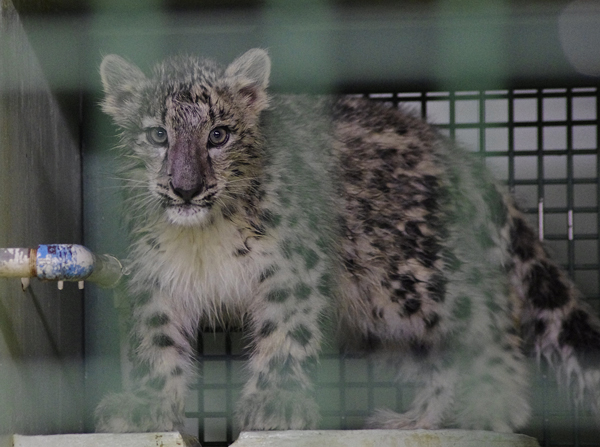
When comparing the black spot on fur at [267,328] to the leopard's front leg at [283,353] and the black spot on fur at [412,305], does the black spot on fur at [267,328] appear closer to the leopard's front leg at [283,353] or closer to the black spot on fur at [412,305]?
the leopard's front leg at [283,353]

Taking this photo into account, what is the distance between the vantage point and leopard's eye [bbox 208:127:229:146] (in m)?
1.86

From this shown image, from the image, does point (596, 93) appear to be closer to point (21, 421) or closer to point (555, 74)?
point (555, 74)

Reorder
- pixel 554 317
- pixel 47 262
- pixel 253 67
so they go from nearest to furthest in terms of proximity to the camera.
→ pixel 47 262 → pixel 253 67 → pixel 554 317

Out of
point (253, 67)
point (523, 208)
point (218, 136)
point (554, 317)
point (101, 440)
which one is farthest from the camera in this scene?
point (523, 208)

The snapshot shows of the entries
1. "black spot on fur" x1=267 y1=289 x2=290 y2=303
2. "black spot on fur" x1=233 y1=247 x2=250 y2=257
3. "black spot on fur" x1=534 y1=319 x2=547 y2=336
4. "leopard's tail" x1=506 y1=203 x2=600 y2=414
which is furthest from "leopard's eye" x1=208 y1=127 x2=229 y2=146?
"black spot on fur" x1=534 y1=319 x2=547 y2=336

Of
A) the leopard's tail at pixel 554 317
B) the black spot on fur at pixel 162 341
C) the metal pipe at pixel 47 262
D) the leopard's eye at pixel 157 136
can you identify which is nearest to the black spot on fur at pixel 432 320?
the leopard's tail at pixel 554 317

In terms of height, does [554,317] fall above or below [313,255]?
below

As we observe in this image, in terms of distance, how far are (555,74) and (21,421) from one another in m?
1.53

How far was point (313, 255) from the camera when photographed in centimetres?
198

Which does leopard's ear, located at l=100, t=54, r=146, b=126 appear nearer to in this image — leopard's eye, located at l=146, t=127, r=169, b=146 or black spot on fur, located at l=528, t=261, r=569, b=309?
leopard's eye, located at l=146, t=127, r=169, b=146

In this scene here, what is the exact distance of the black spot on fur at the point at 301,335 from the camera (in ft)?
6.18

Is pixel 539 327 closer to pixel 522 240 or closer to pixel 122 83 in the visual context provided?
pixel 522 240

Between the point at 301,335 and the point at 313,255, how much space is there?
7.9 inches

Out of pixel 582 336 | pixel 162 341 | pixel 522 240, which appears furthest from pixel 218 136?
pixel 582 336
